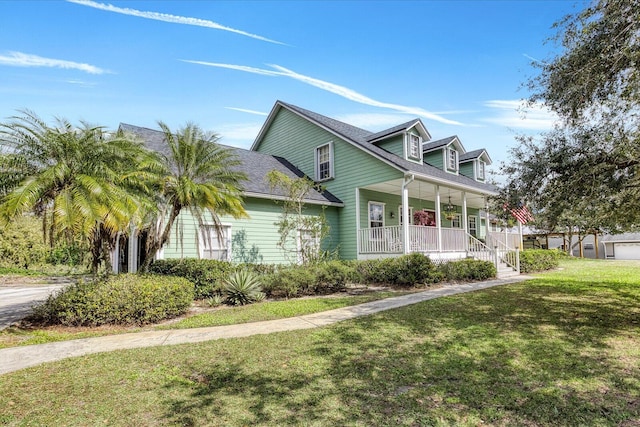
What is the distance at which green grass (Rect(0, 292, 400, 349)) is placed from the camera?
621 centimetres

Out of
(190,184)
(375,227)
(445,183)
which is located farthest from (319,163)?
(190,184)

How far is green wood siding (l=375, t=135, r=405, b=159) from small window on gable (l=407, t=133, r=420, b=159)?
0.39 metres

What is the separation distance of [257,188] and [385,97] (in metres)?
6.13

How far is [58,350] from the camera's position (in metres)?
5.43

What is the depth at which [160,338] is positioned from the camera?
606 cm

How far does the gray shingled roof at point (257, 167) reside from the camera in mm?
13328

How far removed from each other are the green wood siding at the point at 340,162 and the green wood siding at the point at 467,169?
990cm

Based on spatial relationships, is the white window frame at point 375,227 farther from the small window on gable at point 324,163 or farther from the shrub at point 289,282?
the shrub at point 289,282

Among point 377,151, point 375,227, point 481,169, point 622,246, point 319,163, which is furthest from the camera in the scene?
point 622,246

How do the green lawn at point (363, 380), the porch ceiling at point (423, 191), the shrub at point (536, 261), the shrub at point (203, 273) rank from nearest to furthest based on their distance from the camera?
the green lawn at point (363, 380), the shrub at point (203, 273), the porch ceiling at point (423, 191), the shrub at point (536, 261)

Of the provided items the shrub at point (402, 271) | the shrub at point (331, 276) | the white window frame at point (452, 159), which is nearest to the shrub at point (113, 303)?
the shrub at point (331, 276)

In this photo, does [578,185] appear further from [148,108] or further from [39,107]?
[148,108]

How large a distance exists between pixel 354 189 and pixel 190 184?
28.4 ft

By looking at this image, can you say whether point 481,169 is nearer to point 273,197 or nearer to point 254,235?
point 273,197
